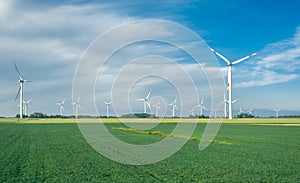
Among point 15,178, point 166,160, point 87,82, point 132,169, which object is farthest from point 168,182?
point 87,82

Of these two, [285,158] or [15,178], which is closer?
[15,178]

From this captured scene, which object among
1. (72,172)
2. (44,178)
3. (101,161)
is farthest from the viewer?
(101,161)

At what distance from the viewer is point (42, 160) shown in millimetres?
28453

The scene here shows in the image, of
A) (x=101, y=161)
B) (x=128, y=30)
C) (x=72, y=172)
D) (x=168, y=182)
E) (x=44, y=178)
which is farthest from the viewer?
(x=128, y=30)

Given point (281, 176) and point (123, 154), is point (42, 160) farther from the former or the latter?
point (281, 176)

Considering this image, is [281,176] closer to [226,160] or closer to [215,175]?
[215,175]

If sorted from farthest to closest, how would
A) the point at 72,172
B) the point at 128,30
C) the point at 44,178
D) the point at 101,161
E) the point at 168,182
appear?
the point at 128,30
the point at 101,161
the point at 72,172
the point at 44,178
the point at 168,182

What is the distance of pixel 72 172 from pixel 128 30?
12.8m

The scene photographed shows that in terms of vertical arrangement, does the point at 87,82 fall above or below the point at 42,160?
above

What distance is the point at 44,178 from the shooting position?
2047cm

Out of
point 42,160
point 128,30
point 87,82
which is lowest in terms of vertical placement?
point 42,160

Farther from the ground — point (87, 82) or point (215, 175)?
point (87, 82)

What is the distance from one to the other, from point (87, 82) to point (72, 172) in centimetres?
825

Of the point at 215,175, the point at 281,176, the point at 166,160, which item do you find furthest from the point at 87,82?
the point at 281,176
